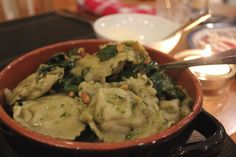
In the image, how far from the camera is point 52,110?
582mm

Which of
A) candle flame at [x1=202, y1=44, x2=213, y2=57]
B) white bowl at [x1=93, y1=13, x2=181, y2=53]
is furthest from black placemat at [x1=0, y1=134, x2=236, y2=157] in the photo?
white bowl at [x1=93, y1=13, x2=181, y2=53]

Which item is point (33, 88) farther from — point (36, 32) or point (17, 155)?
point (36, 32)

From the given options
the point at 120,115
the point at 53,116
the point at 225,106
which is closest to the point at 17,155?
the point at 53,116

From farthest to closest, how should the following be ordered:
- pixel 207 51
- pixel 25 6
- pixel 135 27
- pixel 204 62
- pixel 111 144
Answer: pixel 25 6, pixel 135 27, pixel 207 51, pixel 204 62, pixel 111 144

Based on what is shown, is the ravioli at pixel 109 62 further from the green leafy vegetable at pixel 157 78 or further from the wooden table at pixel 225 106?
the wooden table at pixel 225 106

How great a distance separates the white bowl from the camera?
116 centimetres

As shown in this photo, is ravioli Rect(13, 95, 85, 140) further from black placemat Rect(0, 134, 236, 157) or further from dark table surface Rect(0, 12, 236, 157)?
dark table surface Rect(0, 12, 236, 157)

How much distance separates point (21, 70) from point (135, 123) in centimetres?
32

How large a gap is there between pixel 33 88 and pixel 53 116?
0.31 feet

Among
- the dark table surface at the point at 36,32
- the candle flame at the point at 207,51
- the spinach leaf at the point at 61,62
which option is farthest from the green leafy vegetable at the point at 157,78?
the dark table surface at the point at 36,32

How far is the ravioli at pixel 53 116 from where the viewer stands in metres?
0.54

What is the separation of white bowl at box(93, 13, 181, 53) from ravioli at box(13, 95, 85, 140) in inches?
21.2

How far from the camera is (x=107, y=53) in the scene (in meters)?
0.71

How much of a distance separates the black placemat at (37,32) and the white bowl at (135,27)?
10 cm
